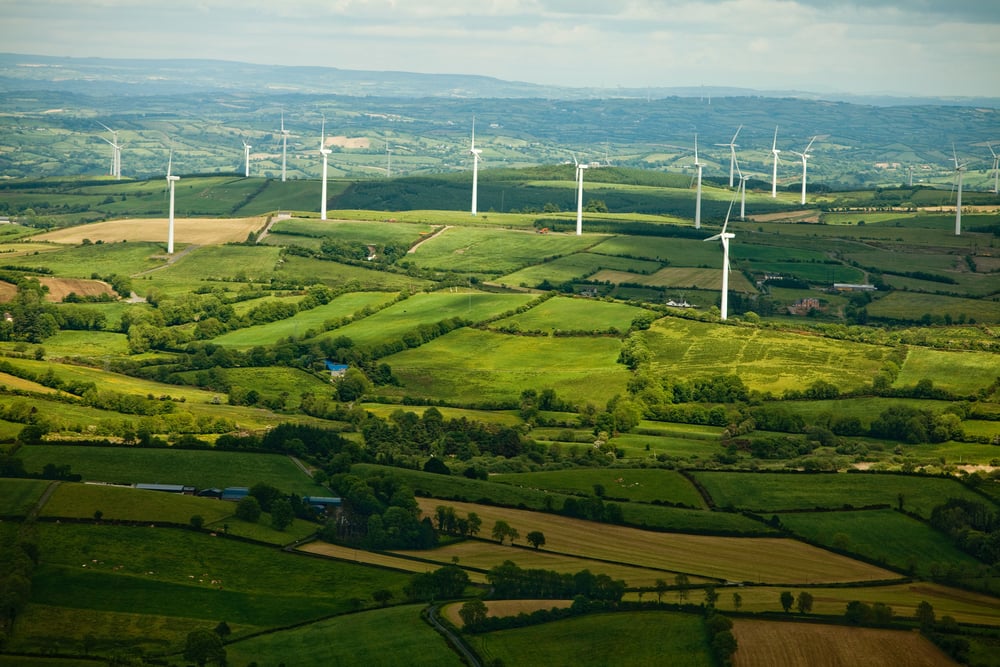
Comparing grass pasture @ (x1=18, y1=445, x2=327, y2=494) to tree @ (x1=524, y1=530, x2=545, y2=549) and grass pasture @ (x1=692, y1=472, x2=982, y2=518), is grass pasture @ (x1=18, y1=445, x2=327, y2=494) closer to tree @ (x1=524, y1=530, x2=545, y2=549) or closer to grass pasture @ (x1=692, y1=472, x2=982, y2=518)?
tree @ (x1=524, y1=530, x2=545, y2=549)

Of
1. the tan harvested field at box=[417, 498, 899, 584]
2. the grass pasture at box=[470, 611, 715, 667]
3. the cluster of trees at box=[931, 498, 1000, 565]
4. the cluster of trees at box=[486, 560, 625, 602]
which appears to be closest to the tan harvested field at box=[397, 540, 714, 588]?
the tan harvested field at box=[417, 498, 899, 584]

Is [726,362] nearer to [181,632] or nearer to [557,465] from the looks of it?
[557,465]

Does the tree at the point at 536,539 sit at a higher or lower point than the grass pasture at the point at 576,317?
lower

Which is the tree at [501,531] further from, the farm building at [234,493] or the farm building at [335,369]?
the farm building at [335,369]

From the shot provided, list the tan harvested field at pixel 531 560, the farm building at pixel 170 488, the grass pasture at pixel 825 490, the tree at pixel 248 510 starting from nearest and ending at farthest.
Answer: the tan harvested field at pixel 531 560 → the tree at pixel 248 510 → the farm building at pixel 170 488 → the grass pasture at pixel 825 490

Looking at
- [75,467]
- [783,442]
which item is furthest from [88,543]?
[783,442]

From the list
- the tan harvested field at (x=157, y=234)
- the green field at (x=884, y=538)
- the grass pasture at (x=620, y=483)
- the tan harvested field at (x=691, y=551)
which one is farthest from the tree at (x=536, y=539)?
the tan harvested field at (x=157, y=234)

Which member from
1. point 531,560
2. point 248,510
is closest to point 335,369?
point 248,510
